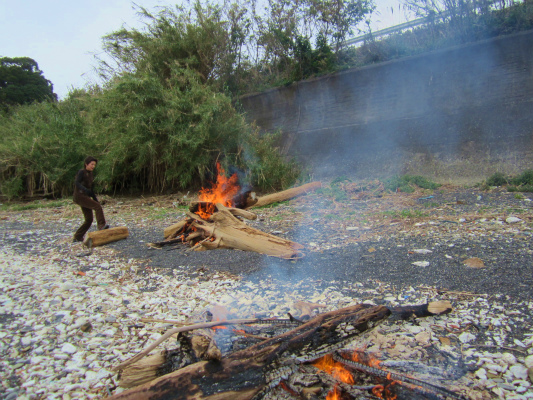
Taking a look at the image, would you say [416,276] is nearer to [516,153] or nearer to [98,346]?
[98,346]

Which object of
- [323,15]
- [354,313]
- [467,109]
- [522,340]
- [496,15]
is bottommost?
[522,340]

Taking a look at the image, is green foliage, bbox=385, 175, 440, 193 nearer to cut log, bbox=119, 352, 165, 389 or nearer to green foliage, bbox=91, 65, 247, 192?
green foliage, bbox=91, 65, 247, 192

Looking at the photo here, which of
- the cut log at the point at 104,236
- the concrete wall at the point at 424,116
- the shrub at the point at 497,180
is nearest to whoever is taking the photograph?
the cut log at the point at 104,236

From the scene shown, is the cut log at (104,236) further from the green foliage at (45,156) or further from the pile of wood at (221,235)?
the green foliage at (45,156)

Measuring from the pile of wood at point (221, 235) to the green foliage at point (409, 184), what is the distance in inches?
151

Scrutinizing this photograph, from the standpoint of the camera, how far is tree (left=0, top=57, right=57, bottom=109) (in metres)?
23.9

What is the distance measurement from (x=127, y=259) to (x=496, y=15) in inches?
416

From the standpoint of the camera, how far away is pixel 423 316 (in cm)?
281

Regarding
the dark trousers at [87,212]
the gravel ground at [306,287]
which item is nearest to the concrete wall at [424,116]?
the gravel ground at [306,287]

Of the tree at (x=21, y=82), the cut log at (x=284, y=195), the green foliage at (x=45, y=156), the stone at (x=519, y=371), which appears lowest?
the stone at (x=519, y=371)

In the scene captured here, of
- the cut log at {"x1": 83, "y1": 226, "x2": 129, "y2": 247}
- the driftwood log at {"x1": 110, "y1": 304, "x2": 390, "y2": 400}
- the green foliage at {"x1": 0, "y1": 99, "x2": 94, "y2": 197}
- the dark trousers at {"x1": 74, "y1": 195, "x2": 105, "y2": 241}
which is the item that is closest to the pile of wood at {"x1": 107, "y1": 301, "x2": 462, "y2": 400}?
the driftwood log at {"x1": 110, "y1": 304, "x2": 390, "y2": 400}

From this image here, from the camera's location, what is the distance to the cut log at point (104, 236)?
5.83 metres

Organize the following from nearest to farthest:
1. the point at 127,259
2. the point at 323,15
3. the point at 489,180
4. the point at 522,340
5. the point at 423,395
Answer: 1. the point at 423,395
2. the point at 522,340
3. the point at 127,259
4. the point at 489,180
5. the point at 323,15

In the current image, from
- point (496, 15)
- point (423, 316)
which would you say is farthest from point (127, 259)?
point (496, 15)
